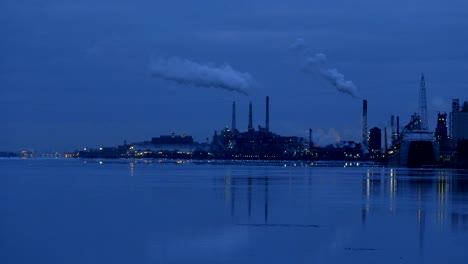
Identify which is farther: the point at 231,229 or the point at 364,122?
the point at 364,122

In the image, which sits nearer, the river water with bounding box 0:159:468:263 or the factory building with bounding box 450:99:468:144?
the river water with bounding box 0:159:468:263

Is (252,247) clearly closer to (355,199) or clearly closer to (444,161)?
(355,199)

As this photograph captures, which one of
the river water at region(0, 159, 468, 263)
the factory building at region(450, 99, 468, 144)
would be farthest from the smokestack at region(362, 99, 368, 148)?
the river water at region(0, 159, 468, 263)

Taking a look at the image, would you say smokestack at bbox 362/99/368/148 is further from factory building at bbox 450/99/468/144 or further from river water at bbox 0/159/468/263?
river water at bbox 0/159/468/263

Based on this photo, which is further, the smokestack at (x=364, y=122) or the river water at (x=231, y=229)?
the smokestack at (x=364, y=122)

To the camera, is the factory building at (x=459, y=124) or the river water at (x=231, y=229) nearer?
the river water at (x=231, y=229)

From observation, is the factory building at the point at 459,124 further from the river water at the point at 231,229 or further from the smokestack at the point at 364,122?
the river water at the point at 231,229

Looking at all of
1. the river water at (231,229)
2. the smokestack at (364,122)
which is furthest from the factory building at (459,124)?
the river water at (231,229)

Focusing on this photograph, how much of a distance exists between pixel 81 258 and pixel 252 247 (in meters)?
4.27

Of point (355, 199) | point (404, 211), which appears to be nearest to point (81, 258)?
point (404, 211)

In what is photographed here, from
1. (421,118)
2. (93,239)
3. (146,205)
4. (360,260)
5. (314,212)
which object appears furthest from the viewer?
(421,118)

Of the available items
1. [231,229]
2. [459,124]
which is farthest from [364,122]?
[231,229]

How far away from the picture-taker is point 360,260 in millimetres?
19578

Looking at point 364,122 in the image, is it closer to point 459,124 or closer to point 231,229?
point 459,124
